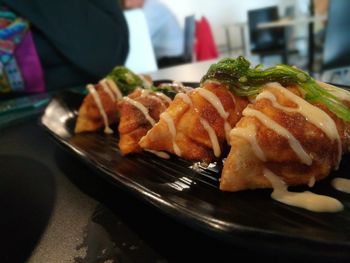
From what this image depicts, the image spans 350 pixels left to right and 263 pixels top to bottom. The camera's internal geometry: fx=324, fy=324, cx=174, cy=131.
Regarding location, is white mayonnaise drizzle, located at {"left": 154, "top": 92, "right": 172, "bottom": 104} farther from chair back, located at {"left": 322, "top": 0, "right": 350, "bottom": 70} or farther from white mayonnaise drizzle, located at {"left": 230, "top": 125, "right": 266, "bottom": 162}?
chair back, located at {"left": 322, "top": 0, "right": 350, "bottom": 70}

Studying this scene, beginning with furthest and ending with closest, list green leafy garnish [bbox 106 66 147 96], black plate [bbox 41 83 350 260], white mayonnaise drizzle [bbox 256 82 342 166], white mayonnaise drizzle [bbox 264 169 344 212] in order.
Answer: green leafy garnish [bbox 106 66 147 96]
white mayonnaise drizzle [bbox 256 82 342 166]
white mayonnaise drizzle [bbox 264 169 344 212]
black plate [bbox 41 83 350 260]

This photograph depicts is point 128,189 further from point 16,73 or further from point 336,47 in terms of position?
point 336,47

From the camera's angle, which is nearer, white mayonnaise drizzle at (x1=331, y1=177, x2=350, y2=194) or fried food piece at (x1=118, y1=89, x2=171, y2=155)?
white mayonnaise drizzle at (x1=331, y1=177, x2=350, y2=194)

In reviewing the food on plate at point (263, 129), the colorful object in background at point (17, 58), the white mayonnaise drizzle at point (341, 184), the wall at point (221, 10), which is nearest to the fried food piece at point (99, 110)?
the food on plate at point (263, 129)

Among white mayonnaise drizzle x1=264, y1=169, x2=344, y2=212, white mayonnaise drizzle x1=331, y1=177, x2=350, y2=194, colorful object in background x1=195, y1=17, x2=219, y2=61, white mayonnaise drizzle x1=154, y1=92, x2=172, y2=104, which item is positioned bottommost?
colorful object in background x1=195, y1=17, x2=219, y2=61

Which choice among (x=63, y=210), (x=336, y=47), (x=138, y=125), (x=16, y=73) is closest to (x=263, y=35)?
(x=336, y=47)

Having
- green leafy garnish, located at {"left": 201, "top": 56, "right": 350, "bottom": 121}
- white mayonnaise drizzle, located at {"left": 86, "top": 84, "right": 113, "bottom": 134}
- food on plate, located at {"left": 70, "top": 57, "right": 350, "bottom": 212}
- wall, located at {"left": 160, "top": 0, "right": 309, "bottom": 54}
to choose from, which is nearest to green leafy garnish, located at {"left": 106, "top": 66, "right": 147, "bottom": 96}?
white mayonnaise drizzle, located at {"left": 86, "top": 84, "right": 113, "bottom": 134}
